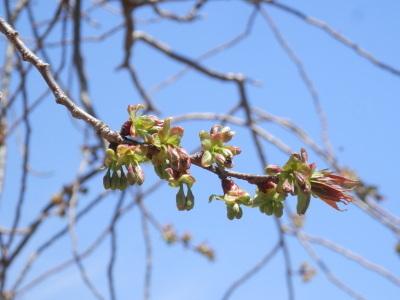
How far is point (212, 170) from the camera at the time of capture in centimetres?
94

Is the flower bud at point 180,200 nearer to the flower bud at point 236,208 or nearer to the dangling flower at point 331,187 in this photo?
the flower bud at point 236,208

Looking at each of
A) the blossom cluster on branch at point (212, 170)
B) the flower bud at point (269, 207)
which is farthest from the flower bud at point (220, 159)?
the flower bud at point (269, 207)

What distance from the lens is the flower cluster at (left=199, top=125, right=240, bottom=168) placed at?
0.94 m

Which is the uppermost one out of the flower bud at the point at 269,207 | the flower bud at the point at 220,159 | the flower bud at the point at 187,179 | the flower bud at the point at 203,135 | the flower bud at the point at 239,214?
the flower bud at the point at 203,135

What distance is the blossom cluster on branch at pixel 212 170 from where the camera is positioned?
0.92 meters

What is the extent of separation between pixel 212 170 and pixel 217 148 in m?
0.04

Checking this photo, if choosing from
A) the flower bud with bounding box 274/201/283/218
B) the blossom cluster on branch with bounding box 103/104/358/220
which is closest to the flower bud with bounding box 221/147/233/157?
the blossom cluster on branch with bounding box 103/104/358/220

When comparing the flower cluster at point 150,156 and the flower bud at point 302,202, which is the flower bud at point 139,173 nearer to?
the flower cluster at point 150,156

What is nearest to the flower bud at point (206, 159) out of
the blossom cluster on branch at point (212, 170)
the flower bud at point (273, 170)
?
the blossom cluster on branch at point (212, 170)

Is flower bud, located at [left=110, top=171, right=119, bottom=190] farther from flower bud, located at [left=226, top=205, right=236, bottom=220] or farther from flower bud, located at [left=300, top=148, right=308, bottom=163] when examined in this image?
flower bud, located at [left=300, top=148, right=308, bottom=163]

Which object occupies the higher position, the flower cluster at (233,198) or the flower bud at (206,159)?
the flower bud at (206,159)

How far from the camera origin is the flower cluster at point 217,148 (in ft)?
3.08

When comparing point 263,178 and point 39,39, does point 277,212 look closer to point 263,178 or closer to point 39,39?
point 263,178

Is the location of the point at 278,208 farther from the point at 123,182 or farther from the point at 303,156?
the point at 123,182
